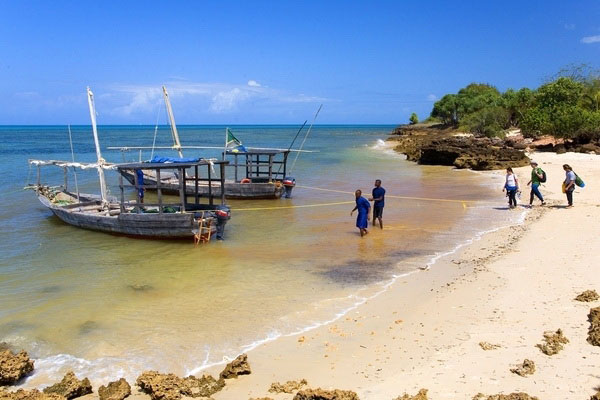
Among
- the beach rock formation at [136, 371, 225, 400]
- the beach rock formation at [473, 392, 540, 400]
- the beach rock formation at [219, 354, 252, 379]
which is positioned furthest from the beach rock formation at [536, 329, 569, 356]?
the beach rock formation at [136, 371, 225, 400]

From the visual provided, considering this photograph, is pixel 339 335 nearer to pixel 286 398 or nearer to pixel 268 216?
pixel 286 398

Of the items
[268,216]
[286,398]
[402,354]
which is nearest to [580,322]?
[402,354]

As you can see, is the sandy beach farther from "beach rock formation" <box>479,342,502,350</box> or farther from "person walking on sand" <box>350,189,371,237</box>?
"person walking on sand" <box>350,189,371,237</box>

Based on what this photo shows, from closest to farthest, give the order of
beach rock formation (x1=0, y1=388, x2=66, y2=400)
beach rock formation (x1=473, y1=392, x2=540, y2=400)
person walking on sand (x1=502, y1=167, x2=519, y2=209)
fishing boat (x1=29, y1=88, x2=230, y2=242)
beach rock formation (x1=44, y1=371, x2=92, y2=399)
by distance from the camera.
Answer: beach rock formation (x1=473, y1=392, x2=540, y2=400)
beach rock formation (x1=0, y1=388, x2=66, y2=400)
beach rock formation (x1=44, y1=371, x2=92, y2=399)
fishing boat (x1=29, y1=88, x2=230, y2=242)
person walking on sand (x1=502, y1=167, x2=519, y2=209)

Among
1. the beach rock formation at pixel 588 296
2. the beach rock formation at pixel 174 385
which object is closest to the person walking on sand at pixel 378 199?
the beach rock formation at pixel 588 296

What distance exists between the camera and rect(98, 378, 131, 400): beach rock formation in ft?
20.2

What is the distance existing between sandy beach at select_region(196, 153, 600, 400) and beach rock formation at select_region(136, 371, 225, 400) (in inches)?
7.7

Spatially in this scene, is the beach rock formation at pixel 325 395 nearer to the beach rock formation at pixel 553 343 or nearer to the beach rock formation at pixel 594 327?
the beach rock formation at pixel 553 343

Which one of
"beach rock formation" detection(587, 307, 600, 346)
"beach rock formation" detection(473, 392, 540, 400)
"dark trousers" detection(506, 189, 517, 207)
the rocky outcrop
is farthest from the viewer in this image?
the rocky outcrop

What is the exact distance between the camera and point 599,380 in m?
5.54

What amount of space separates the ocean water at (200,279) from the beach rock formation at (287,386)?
1.39 meters

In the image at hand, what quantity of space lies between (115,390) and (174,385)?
30.4 inches

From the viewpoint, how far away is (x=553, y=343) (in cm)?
654

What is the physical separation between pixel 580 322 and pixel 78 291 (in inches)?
375
